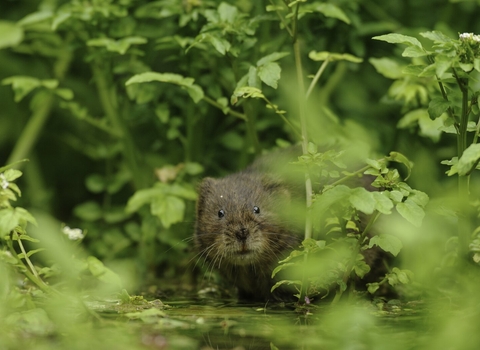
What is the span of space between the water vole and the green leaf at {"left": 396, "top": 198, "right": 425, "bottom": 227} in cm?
109

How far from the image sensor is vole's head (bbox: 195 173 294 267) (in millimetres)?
3957

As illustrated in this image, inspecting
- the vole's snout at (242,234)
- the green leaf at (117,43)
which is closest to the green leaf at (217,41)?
the green leaf at (117,43)

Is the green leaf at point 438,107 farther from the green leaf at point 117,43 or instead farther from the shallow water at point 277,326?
the green leaf at point 117,43

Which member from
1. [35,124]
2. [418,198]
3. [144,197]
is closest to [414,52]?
[418,198]

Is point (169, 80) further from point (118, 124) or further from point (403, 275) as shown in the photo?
point (403, 275)

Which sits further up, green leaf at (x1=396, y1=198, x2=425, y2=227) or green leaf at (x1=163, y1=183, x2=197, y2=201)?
green leaf at (x1=396, y1=198, x2=425, y2=227)

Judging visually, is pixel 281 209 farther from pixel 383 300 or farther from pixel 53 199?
pixel 53 199

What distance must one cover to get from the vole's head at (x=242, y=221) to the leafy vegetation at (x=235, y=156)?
21cm

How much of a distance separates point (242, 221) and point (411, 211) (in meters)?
1.20

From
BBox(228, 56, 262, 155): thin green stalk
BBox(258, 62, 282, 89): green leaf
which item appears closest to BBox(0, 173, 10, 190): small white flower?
BBox(258, 62, 282, 89): green leaf

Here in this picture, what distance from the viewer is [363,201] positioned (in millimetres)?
2943

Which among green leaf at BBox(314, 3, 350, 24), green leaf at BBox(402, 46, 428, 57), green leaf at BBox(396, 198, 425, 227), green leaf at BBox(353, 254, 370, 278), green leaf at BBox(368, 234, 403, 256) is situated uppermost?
green leaf at BBox(314, 3, 350, 24)

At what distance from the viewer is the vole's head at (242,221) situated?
3.96m

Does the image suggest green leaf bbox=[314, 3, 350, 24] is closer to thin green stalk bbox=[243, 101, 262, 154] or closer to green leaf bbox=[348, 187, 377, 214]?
thin green stalk bbox=[243, 101, 262, 154]
